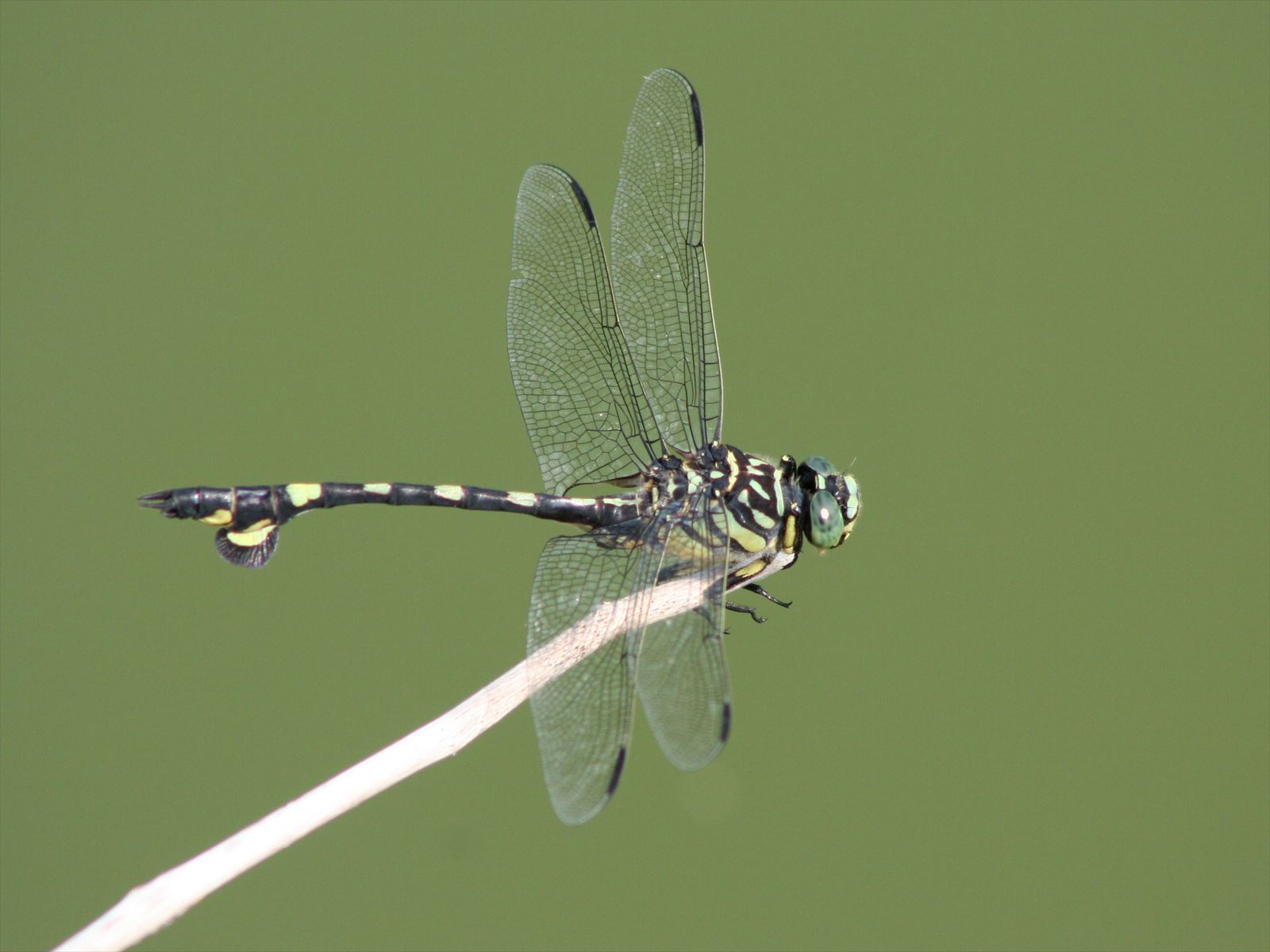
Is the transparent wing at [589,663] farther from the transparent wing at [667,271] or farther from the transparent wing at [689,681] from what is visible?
the transparent wing at [667,271]

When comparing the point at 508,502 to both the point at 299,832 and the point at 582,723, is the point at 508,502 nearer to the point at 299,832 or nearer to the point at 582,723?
the point at 582,723

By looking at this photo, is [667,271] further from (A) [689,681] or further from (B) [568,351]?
(A) [689,681]

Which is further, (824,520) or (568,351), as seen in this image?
(568,351)

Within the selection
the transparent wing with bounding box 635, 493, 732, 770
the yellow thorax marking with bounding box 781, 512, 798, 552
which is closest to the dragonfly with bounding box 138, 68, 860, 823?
the yellow thorax marking with bounding box 781, 512, 798, 552

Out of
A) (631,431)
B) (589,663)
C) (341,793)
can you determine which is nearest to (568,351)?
(631,431)

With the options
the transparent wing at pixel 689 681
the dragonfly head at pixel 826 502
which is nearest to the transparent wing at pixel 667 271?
the dragonfly head at pixel 826 502

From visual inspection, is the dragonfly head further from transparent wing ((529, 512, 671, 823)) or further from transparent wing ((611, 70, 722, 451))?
transparent wing ((529, 512, 671, 823))
